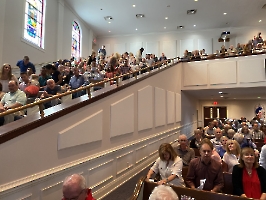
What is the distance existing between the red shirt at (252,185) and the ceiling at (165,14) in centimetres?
1130

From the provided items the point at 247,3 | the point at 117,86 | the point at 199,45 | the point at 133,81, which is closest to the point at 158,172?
the point at 117,86

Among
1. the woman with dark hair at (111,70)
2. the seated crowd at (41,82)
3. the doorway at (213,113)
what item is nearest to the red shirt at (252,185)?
the seated crowd at (41,82)

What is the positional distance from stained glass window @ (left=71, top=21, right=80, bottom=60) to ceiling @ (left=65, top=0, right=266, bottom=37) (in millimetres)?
772

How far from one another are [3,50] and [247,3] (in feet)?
39.7

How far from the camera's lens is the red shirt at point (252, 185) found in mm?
2551

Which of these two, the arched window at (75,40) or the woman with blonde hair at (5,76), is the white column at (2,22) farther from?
the arched window at (75,40)

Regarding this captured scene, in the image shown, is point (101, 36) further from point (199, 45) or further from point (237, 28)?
point (237, 28)

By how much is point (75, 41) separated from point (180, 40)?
24.7 feet

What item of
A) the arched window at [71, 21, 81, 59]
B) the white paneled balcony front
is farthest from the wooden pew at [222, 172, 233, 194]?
the arched window at [71, 21, 81, 59]

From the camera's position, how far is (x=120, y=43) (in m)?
17.7

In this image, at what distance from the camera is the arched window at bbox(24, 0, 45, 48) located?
31.4 ft

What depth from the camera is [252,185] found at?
2570mm

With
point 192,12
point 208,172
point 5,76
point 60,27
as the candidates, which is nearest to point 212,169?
point 208,172

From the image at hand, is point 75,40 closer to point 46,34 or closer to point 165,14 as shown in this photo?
point 46,34
